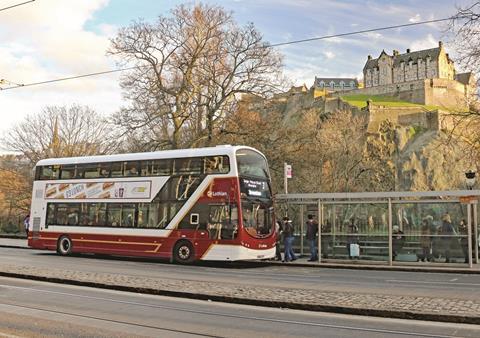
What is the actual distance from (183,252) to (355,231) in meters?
6.85

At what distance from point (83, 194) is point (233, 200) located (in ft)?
25.4

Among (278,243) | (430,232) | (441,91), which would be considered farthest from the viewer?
(441,91)

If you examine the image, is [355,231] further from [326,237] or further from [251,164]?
[251,164]

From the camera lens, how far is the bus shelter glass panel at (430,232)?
1917 centimetres

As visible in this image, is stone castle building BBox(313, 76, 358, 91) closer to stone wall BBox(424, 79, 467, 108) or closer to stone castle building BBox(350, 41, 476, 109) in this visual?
stone castle building BBox(350, 41, 476, 109)

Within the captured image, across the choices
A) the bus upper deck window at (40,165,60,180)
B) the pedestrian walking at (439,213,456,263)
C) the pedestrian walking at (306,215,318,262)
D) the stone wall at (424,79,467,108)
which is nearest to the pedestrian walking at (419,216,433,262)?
the pedestrian walking at (439,213,456,263)

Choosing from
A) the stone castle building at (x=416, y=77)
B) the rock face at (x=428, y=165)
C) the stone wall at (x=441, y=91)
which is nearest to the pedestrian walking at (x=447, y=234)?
the rock face at (x=428, y=165)

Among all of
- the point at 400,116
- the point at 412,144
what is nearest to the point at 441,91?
the point at 400,116

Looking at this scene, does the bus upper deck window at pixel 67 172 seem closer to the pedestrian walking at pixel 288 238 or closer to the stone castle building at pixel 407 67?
the pedestrian walking at pixel 288 238

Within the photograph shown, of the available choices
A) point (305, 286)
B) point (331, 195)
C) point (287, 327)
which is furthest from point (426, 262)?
point (287, 327)

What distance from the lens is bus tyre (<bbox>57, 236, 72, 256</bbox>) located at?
2327 cm

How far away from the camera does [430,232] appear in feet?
64.4

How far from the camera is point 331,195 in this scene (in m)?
20.5

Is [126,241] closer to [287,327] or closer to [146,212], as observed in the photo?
[146,212]
